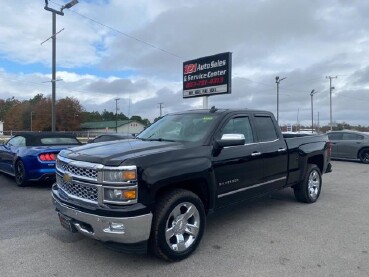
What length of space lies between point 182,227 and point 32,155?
5.52 meters

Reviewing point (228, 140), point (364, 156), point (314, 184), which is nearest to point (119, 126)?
point (364, 156)

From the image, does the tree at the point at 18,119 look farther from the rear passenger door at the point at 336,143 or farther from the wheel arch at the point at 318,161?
the wheel arch at the point at 318,161

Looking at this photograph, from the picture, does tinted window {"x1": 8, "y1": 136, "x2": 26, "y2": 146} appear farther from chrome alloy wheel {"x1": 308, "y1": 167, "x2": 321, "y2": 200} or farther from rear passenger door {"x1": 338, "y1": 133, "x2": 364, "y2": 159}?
rear passenger door {"x1": 338, "y1": 133, "x2": 364, "y2": 159}

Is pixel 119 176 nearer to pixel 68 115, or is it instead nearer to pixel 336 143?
pixel 336 143

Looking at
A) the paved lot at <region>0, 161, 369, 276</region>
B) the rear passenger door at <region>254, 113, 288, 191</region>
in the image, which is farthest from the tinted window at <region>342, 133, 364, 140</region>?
the rear passenger door at <region>254, 113, 288, 191</region>

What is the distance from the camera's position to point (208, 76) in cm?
1941

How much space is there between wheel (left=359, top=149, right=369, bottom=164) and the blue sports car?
1311 centimetres

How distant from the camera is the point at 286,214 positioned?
248 inches

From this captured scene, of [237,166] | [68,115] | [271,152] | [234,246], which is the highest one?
[68,115]

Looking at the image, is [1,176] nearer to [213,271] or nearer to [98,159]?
[98,159]

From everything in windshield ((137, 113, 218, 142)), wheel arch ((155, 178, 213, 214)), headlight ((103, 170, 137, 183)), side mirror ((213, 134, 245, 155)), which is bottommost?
wheel arch ((155, 178, 213, 214))

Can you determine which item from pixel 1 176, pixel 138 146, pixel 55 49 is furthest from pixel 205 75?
pixel 138 146

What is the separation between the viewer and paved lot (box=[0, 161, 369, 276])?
12.9 ft

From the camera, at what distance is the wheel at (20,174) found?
8510 mm
